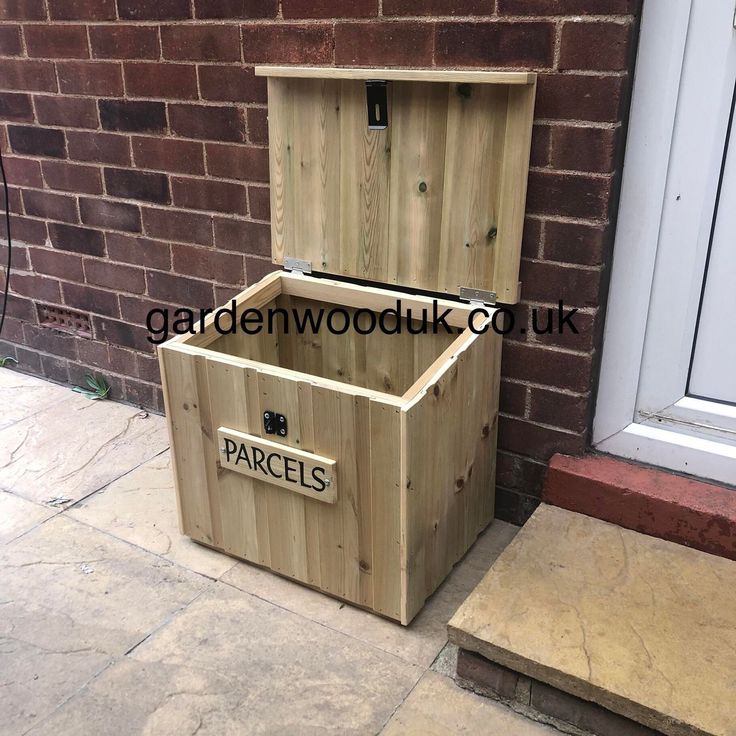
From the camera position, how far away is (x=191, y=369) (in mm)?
1936

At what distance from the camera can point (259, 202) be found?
242 centimetres

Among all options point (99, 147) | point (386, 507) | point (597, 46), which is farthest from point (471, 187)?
point (99, 147)

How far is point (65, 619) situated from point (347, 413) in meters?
0.90

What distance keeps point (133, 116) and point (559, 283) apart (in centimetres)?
154

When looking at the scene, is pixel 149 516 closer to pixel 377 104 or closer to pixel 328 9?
pixel 377 104

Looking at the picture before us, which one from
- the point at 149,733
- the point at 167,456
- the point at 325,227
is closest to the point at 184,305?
the point at 167,456

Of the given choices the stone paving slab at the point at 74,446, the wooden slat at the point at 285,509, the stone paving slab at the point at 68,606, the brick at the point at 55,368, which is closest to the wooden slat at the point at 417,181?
the wooden slat at the point at 285,509

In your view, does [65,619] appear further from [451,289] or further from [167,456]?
[451,289]

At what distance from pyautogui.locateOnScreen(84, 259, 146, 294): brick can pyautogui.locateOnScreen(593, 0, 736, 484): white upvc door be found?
1.69 m

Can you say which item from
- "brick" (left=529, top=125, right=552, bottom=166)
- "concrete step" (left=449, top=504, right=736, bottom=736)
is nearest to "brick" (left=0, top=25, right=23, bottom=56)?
"brick" (left=529, top=125, right=552, bottom=166)

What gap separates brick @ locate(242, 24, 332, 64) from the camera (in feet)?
6.97

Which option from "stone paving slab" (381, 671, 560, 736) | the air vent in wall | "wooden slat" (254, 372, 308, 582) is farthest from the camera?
the air vent in wall

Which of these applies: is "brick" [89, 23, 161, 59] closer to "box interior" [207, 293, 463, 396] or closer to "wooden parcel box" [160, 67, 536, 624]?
"wooden parcel box" [160, 67, 536, 624]

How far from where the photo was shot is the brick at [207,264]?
257 centimetres
